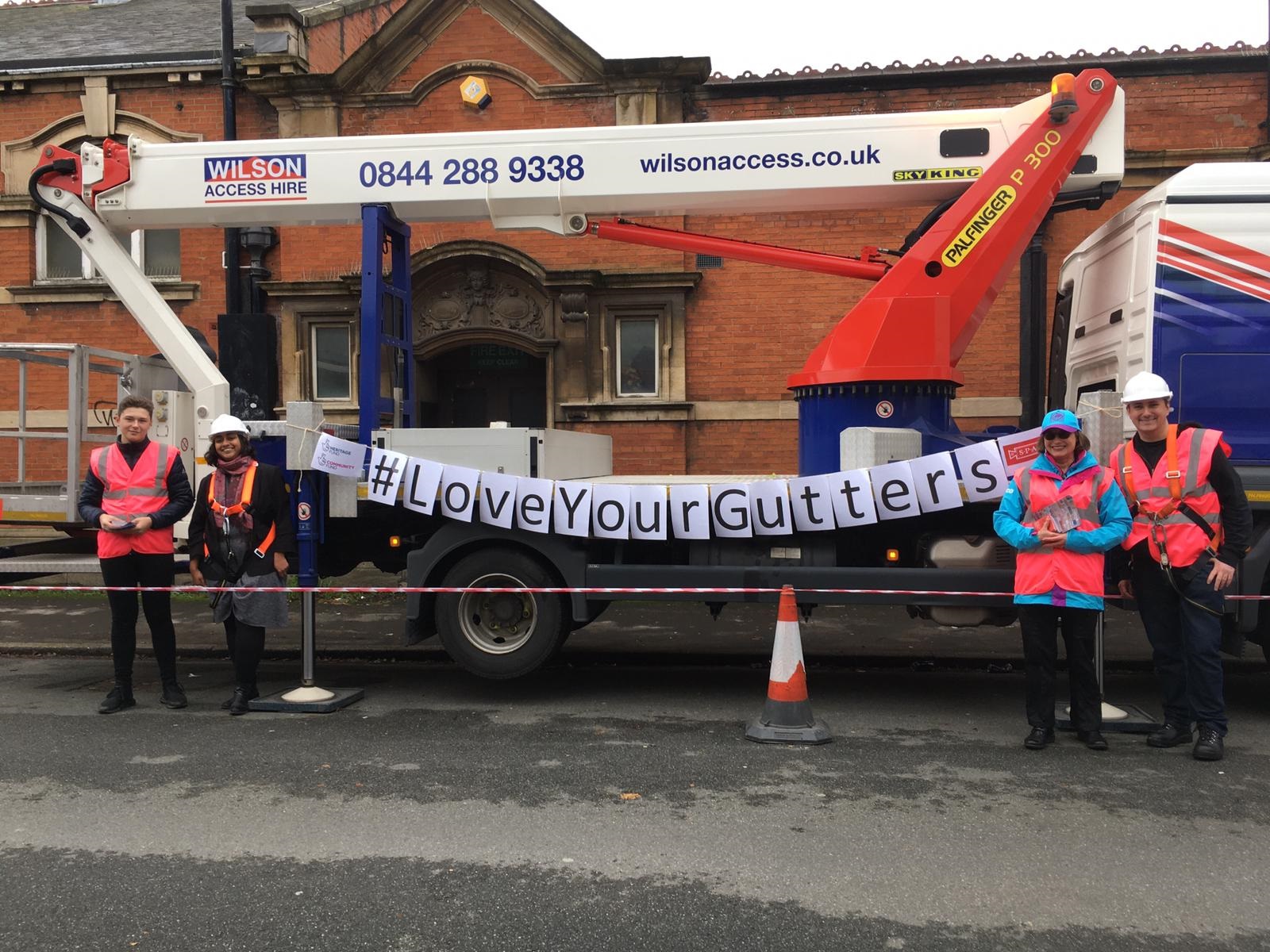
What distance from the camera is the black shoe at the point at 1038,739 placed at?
210 inches

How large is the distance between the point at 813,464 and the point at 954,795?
88.3 inches

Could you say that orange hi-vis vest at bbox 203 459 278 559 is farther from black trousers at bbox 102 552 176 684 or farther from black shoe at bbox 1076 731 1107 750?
black shoe at bbox 1076 731 1107 750

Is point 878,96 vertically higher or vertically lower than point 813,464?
higher

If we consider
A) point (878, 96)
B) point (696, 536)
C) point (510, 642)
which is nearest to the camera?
point (696, 536)

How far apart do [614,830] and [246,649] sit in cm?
297

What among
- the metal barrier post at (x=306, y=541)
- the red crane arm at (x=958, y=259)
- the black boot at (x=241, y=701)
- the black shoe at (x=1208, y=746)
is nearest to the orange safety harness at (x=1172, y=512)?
the black shoe at (x=1208, y=746)

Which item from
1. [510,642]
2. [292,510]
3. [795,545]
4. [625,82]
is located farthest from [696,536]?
[625,82]

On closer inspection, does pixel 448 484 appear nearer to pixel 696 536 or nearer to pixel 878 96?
pixel 696 536

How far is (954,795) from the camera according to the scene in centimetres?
461

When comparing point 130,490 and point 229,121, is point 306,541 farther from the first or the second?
point 229,121

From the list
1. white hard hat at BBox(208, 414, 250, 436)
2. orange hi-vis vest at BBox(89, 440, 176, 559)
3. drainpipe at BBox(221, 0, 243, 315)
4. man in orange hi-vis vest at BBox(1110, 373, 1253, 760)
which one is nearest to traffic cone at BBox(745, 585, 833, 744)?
man in orange hi-vis vest at BBox(1110, 373, 1253, 760)

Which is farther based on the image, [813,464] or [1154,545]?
[813,464]

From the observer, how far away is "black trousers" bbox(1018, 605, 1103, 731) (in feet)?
17.5

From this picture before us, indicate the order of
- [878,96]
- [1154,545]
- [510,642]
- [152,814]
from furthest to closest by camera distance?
1. [878,96]
2. [510,642]
3. [1154,545]
4. [152,814]
